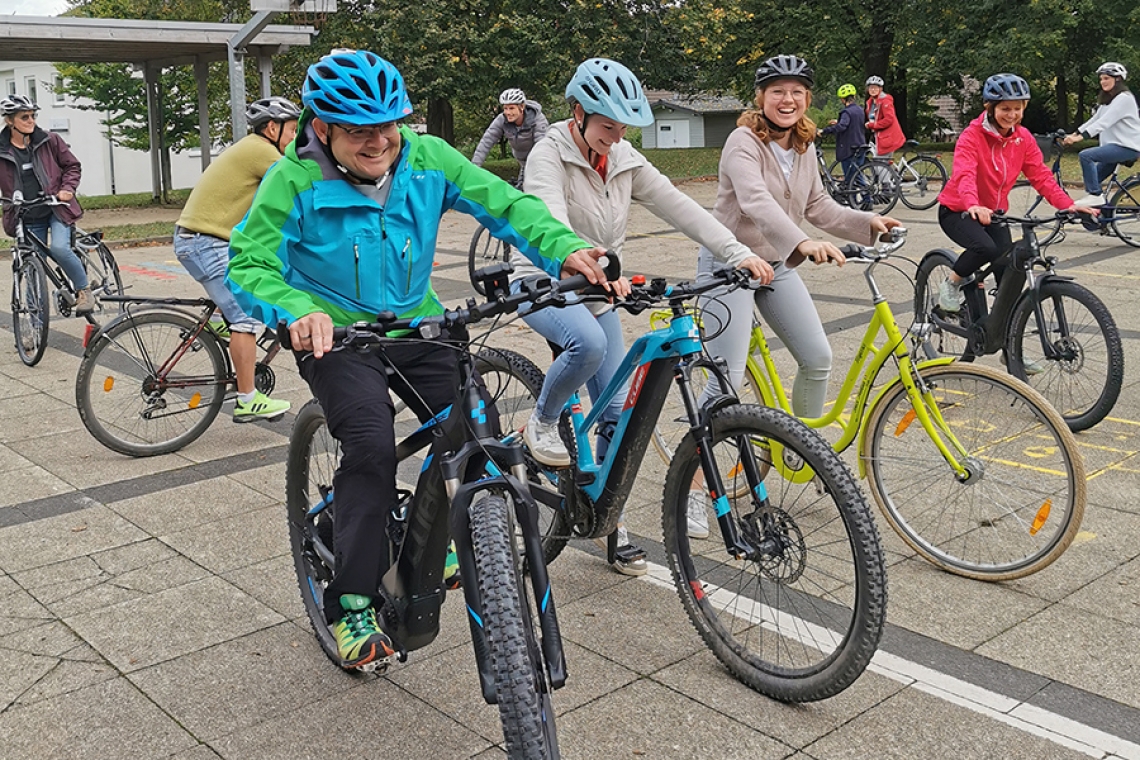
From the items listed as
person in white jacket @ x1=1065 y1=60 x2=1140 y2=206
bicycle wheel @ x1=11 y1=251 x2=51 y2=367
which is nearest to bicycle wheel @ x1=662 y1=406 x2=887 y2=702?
bicycle wheel @ x1=11 y1=251 x2=51 y2=367

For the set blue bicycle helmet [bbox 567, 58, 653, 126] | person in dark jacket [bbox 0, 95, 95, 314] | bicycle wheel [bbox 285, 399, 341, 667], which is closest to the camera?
bicycle wheel [bbox 285, 399, 341, 667]

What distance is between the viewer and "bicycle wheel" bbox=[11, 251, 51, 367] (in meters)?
9.20

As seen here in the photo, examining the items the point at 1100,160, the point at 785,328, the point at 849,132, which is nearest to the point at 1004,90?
the point at 785,328

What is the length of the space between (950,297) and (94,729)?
5.32 m

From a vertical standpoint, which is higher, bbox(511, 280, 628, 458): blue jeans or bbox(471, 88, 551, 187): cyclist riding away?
bbox(471, 88, 551, 187): cyclist riding away

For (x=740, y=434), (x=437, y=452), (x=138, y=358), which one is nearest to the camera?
(x=437, y=452)

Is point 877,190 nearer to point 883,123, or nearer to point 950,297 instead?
point 883,123

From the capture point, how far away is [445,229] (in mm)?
18469

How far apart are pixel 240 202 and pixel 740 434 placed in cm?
399

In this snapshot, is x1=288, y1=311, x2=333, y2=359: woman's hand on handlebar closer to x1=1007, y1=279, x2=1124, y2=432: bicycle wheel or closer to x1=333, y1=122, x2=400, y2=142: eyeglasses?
x1=333, y1=122, x2=400, y2=142: eyeglasses

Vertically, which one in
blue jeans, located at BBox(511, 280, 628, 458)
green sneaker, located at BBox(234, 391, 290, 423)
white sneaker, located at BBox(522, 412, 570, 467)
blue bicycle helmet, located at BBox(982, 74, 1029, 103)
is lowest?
green sneaker, located at BBox(234, 391, 290, 423)

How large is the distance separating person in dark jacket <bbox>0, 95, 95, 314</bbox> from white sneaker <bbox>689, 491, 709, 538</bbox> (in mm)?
6953

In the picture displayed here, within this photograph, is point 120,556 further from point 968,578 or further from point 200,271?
point 968,578

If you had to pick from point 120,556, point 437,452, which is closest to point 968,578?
point 437,452
